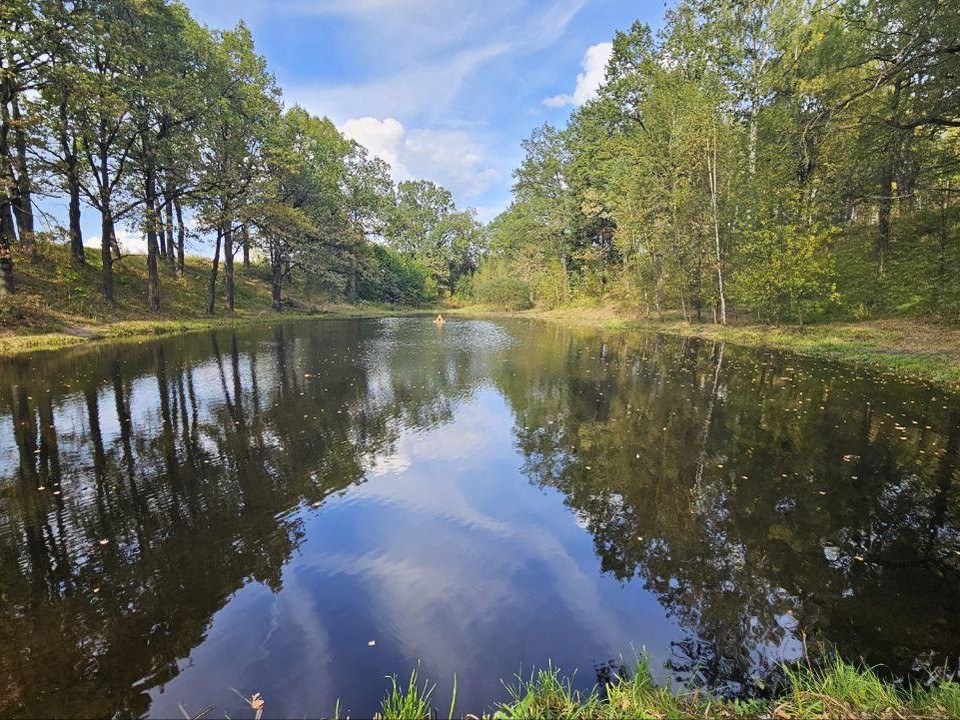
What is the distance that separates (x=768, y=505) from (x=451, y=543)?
4474 millimetres

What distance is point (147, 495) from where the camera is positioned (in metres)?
6.77

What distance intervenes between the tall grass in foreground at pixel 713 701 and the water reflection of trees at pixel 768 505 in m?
0.48

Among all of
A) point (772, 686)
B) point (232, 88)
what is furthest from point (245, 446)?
point (232, 88)

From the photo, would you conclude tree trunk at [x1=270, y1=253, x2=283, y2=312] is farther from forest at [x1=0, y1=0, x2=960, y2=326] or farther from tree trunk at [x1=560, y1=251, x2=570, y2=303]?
tree trunk at [x1=560, y1=251, x2=570, y2=303]

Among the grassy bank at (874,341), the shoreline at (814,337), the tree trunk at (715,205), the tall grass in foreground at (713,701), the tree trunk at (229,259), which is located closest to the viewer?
the tall grass in foreground at (713,701)

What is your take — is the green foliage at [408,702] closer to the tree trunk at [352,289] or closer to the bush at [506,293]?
the bush at [506,293]

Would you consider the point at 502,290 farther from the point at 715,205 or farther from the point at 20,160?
the point at 20,160

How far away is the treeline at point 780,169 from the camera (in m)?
15.2

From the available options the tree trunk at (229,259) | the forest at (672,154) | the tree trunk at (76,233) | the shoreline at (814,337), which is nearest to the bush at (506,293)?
the forest at (672,154)

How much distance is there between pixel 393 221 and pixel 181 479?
7018 centimetres

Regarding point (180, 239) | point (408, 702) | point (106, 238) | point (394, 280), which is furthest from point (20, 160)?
point (394, 280)

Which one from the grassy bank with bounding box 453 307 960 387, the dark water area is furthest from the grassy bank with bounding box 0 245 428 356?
the grassy bank with bounding box 453 307 960 387

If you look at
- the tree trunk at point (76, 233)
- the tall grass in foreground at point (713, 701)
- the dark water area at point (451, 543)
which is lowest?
the dark water area at point (451, 543)

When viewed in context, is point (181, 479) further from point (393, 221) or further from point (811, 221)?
point (393, 221)
